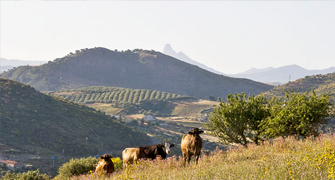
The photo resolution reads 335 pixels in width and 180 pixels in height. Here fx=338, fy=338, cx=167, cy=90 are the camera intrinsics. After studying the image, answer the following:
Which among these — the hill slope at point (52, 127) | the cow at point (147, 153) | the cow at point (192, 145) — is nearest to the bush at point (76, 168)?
the cow at point (147, 153)

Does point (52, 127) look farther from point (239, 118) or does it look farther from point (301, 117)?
point (301, 117)

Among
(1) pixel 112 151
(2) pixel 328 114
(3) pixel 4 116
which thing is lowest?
(1) pixel 112 151

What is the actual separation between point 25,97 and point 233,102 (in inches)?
4524

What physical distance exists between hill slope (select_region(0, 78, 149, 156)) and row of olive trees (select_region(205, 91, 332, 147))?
248ft

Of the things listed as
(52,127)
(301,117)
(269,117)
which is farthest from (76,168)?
(52,127)

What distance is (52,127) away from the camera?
104625 millimetres

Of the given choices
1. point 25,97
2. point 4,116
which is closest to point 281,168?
point 4,116

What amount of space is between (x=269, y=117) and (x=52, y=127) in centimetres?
9446

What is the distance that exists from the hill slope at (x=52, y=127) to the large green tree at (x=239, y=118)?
75.1 metres

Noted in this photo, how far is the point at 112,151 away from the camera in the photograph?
100 m

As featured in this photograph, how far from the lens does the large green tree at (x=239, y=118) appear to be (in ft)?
73.5

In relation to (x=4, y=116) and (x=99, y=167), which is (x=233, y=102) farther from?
(x=4, y=116)

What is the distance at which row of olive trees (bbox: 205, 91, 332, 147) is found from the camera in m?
19.6

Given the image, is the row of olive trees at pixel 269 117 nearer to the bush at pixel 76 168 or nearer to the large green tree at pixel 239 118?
the large green tree at pixel 239 118
